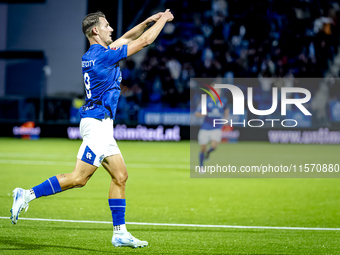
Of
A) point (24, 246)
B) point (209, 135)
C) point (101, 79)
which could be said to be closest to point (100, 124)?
point (101, 79)

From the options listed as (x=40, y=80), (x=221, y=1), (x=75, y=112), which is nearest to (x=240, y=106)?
(x=221, y=1)

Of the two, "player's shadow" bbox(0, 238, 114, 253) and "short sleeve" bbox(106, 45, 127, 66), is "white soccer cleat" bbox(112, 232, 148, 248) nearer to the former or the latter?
"player's shadow" bbox(0, 238, 114, 253)

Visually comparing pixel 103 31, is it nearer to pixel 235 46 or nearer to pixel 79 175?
pixel 79 175

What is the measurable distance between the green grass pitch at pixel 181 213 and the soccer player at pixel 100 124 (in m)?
0.48

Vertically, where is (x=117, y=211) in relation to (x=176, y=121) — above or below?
below

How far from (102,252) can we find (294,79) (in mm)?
26235

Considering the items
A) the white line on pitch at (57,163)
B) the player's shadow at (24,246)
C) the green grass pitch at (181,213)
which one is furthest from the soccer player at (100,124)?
the white line on pitch at (57,163)

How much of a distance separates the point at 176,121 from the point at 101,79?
73.0 feet

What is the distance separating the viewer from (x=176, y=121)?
2728cm

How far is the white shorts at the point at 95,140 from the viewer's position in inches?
196

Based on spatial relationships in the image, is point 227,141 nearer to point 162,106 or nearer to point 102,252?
point 162,106

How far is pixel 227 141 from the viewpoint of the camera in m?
26.9

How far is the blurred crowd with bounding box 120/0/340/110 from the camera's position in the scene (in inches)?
1174

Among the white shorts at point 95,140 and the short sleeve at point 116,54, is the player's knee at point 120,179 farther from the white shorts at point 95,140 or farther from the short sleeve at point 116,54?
the short sleeve at point 116,54
